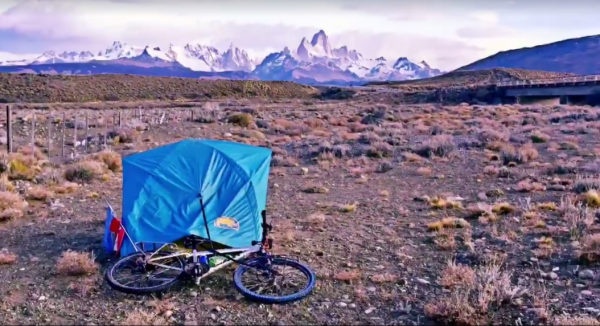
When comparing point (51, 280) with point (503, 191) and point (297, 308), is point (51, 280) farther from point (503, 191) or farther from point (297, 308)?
point (503, 191)

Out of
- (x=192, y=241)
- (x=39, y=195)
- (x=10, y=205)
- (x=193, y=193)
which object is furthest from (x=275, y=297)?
(x=39, y=195)

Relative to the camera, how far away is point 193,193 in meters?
8.40

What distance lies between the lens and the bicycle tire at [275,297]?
22.4 ft

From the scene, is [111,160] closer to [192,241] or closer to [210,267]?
[192,241]

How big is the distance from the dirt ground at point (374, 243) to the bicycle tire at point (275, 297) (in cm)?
10

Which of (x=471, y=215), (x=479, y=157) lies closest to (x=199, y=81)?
(x=479, y=157)

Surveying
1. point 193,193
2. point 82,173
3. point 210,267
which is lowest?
point 82,173

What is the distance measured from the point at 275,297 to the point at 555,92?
222 ft

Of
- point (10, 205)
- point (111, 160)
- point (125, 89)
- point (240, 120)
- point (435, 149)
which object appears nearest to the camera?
point (10, 205)

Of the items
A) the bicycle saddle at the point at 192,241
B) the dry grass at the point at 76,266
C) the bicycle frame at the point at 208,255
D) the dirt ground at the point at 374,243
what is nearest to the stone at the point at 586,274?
the dirt ground at the point at 374,243

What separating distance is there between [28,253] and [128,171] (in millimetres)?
1926

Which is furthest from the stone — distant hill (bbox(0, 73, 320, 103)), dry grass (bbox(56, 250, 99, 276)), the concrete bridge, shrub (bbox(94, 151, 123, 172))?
distant hill (bbox(0, 73, 320, 103))

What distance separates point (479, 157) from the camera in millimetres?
20203

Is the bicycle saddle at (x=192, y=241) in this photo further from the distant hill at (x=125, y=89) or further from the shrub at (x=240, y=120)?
the distant hill at (x=125, y=89)
